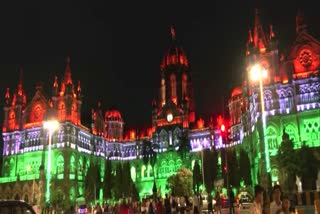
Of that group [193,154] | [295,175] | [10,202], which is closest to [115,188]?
[193,154]

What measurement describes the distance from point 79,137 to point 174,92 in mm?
31402

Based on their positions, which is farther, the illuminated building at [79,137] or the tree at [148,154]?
the tree at [148,154]

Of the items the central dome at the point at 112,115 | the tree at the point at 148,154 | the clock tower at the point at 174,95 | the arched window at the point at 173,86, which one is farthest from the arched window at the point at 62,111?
the arched window at the point at 173,86

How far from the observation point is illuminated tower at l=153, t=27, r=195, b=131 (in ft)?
326

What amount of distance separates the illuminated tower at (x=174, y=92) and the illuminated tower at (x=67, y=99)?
2186 cm

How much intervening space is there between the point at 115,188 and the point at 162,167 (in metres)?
17.4

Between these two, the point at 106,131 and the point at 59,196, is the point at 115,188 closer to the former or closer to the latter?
the point at 59,196

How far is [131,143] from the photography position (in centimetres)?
10581

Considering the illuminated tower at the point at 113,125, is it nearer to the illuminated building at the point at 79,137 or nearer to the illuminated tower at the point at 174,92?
the illuminated building at the point at 79,137

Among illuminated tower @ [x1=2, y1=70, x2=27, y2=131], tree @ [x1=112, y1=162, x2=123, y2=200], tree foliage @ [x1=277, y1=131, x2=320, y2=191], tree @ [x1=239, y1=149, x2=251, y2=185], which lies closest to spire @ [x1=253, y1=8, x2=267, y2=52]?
tree @ [x1=239, y1=149, x2=251, y2=185]

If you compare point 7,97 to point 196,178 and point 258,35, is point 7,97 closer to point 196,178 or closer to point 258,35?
point 196,178

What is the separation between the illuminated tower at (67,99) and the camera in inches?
3438

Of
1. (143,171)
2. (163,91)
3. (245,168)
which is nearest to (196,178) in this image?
(245,168)

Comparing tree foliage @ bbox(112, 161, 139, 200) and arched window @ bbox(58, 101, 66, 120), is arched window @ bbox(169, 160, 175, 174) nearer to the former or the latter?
tree foliage @ bbox(112, 161, 139, 200)
